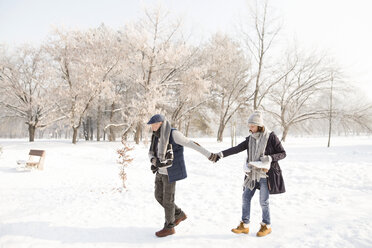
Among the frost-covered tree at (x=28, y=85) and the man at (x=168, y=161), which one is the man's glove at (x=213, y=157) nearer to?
the man at (x=168, y=161)

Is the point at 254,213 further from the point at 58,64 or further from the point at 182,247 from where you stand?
the point at 58,64

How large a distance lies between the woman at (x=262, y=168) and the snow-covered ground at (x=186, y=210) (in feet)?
0.98

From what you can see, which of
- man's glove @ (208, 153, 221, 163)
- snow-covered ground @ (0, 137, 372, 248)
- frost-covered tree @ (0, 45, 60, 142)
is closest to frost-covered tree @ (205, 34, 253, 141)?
frost-covered tree @ (0, 45, 60, 142)

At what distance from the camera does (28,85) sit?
2062 cm

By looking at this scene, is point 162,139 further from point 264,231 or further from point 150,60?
point 150,60

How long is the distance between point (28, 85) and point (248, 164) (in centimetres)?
2359

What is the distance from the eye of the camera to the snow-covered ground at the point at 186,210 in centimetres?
338

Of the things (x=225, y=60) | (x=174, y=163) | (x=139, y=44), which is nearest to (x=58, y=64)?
(x=139, y=44)

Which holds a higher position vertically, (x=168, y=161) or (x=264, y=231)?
(x=168, y=161)

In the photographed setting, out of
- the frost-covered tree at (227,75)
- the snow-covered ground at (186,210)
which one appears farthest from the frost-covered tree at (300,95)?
the snow-covered ground at (186,210)

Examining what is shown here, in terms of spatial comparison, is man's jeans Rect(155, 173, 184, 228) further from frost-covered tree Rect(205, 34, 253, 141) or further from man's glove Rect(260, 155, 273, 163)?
frost-covered tree Rect(205, 34, 253, 141)

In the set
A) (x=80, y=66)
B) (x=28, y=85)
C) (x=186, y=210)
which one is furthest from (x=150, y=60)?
(x=186, y=210)

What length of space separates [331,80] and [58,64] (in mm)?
24883

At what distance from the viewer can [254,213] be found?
14.6 ft
